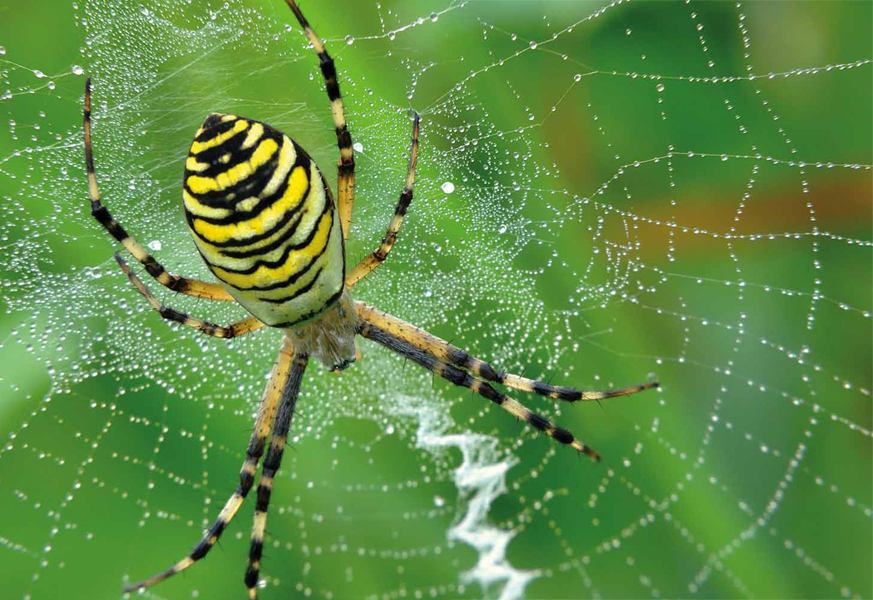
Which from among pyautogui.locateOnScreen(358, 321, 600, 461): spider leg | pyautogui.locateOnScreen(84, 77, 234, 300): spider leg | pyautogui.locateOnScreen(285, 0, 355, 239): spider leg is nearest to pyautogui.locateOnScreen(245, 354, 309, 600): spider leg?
pyautogui.locateOnScreen(358, 321, 600, 461): spider leg

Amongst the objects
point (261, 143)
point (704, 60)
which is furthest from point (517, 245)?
point (261, 143)

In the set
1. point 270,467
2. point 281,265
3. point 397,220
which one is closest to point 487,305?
point 397,220

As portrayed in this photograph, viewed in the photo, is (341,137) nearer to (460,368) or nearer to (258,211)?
(258,211)

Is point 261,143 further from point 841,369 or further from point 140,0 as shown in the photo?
point 841,369

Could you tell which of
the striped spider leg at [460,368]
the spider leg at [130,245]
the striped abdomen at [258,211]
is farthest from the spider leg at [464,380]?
the striped abdomen at [258,211]

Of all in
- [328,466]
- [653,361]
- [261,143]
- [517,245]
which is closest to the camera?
[261,143]
